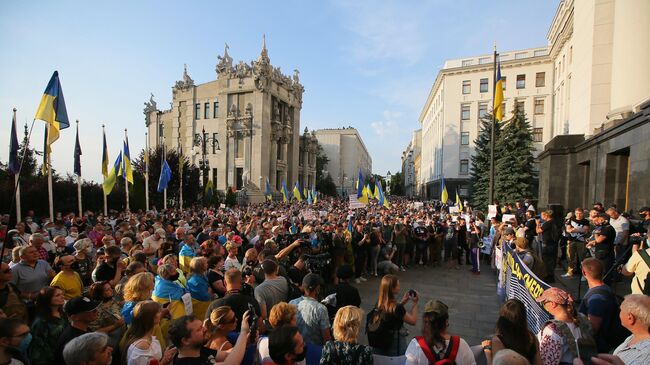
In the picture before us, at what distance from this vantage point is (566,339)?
2699 mm

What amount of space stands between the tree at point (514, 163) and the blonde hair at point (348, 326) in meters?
26.6

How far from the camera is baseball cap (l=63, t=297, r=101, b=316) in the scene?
2.93 meters

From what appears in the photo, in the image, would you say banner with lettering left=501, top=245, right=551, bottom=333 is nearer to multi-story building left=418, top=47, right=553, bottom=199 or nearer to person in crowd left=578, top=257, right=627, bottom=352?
person in crowd left=578, top=257, right=627, bottom=352

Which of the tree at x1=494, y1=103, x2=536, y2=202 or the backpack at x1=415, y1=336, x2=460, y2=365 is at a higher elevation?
the tree at x1=494, y1=103, x2=536, y2=202

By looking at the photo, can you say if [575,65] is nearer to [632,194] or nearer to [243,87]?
[632,194]

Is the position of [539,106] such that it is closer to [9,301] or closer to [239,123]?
[239,123]

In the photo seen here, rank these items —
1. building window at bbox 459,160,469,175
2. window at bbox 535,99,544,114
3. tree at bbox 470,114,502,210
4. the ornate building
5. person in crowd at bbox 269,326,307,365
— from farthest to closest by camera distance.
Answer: the ornate building
building window at bbox 459,160,469,175
window at bbox 535,99,544,114
tree at bbox 470,114,502,210
person in crowd at bbox 269,326,307,365

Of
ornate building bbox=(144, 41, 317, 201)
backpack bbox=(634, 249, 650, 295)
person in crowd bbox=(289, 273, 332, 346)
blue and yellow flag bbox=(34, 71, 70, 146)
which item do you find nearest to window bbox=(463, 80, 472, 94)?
ornate building bbox=(144, 41, 317, 201)

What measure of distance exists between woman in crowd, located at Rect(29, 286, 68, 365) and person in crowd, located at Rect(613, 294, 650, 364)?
183 inches

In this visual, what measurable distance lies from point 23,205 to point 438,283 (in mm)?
21512

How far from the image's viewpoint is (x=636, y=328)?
245 centimetres

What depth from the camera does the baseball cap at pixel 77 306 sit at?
293 cm

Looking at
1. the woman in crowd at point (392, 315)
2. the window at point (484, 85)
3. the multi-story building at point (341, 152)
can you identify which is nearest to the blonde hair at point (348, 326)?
the woman in crowd at point (392, 315)

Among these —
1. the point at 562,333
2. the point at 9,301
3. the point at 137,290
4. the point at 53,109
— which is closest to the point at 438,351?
the point at 562,333
